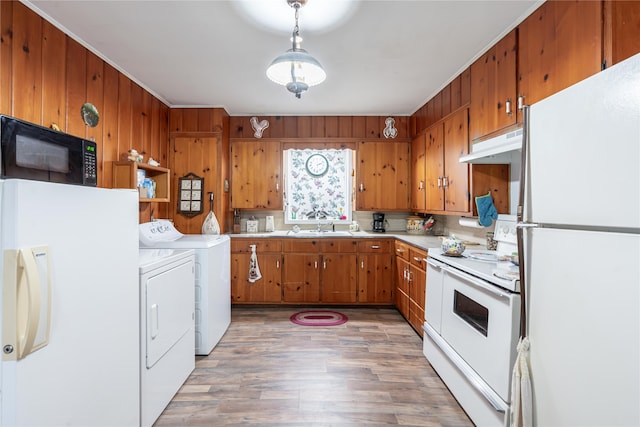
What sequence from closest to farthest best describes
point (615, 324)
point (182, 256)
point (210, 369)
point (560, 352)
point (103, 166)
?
point (615, 324), point (560, 352), point (182, 256), point (210, 369), point (103, 166)

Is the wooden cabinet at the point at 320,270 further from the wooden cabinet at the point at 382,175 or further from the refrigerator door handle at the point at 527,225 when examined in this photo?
the refrigerator door handle at the point at 527,225

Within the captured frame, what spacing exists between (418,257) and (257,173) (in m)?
2.33

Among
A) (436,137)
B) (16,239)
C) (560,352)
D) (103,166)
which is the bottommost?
(560,352)

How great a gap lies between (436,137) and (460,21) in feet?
4.52

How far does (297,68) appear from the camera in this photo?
180 centimetres

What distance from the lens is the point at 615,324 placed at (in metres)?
0.85

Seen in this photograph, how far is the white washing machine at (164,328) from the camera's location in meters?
1.64

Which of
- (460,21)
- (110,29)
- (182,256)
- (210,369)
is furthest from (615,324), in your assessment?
(110,29)

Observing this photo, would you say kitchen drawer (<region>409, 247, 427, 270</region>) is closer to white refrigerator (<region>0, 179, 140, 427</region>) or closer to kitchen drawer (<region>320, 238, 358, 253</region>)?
kitchen drawer (<region>320, 238, 358, 253</region>)

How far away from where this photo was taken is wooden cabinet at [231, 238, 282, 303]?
3.67m

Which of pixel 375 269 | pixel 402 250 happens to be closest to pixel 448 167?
pixel 402 250

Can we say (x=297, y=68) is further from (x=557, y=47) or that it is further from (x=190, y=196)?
(x=190, y=196)

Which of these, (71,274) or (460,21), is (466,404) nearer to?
(71,274)

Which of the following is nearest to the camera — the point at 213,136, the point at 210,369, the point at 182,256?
the point at 182,256
